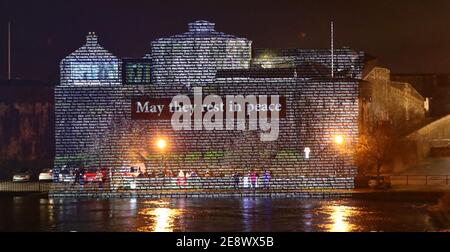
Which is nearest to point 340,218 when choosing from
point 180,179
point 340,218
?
point 340,218

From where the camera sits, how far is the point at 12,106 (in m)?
34.0

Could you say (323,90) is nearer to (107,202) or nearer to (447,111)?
(107,202)

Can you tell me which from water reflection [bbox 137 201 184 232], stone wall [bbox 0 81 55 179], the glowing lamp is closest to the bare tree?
the glowing lamp

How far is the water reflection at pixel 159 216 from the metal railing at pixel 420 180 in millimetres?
9208

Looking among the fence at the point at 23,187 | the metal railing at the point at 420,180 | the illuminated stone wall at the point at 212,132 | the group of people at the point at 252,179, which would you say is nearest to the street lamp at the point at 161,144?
the illuminated stone wall at the point at 212,132

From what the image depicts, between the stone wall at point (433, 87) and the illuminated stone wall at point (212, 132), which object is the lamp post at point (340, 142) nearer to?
the illuminated stone wall at point (212, 132)

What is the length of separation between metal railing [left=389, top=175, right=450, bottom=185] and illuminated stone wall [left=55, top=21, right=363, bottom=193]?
3012 millimetres

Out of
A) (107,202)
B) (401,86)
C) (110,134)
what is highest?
(401,86)

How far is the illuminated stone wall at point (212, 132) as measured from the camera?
22.9 m

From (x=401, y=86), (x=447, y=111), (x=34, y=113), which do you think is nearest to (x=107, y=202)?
(x=34, y=113)

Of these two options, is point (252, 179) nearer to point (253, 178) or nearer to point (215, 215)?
point (253, 178)

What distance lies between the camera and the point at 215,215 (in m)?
16.9

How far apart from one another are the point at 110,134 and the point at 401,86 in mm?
15018

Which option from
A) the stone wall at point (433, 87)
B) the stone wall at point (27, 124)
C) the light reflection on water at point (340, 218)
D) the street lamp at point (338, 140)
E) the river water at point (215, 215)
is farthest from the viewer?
the stone wall at point (433, 87)
